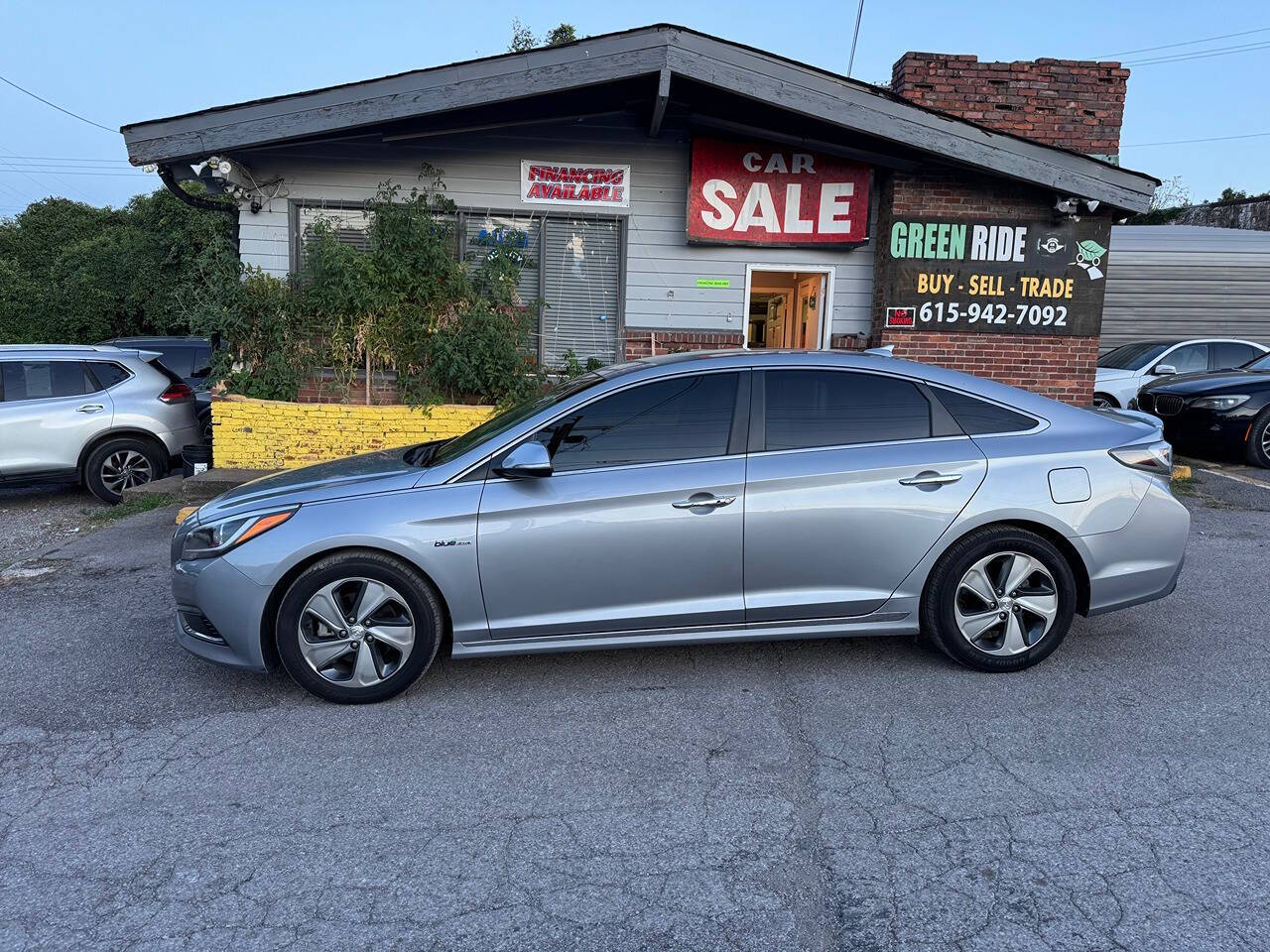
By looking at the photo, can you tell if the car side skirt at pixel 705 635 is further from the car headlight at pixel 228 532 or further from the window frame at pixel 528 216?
the window frame at pixel 528 216

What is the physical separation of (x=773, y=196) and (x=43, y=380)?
7689 mm

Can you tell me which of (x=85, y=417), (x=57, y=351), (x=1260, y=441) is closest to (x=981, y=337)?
(x=1260, y=441)

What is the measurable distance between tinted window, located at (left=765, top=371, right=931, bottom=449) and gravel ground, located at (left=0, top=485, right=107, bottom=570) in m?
6.23

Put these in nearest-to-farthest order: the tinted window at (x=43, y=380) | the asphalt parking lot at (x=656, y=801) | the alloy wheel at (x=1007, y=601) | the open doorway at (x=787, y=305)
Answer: the asphalt parking lot at (x=656, y=801) < the alloy wheel at (x=1007, y=601) < the tinted window at (x=43, y=380) < the open doorway at (x=787, y=305)

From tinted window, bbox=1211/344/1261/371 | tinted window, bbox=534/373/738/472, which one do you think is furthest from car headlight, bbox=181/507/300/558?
tinted window, bbox=1211/344/1261/371

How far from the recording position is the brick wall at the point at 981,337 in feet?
31.4

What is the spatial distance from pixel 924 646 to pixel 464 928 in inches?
123

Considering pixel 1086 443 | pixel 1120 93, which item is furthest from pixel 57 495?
pixel 1120 93

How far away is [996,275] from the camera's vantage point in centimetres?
969

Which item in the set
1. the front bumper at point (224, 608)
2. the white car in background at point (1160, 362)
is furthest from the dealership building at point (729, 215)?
the front bumper at point (224, 608)

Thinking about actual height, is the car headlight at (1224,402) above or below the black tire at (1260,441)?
above

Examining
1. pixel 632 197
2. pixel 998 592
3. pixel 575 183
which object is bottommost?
pixel 998 592

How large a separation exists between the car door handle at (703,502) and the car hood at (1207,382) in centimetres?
955

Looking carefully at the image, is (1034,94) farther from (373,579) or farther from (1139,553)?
(373,579)
